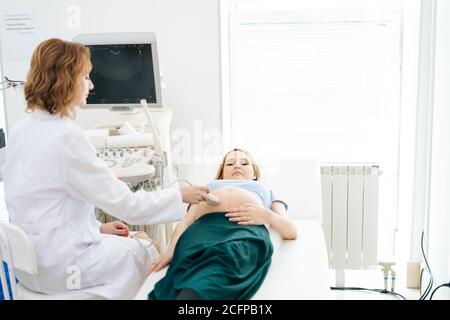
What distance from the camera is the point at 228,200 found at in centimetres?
220

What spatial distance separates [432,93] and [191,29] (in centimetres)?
114

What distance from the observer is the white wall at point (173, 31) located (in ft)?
9.64

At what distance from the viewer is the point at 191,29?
2.94m

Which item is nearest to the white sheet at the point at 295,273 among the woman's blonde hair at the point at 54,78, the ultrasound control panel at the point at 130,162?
the ultrasound control panel at the point at 130,162

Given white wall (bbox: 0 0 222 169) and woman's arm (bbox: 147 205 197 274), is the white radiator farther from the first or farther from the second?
woman's arm (bbox: 147 205 197 274)

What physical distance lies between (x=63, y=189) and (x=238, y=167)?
873 mm

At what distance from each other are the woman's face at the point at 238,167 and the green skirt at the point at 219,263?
42 centimetres

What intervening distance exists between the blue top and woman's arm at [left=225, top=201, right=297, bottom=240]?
0.11 meters

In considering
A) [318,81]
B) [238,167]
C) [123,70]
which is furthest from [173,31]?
[238,167]

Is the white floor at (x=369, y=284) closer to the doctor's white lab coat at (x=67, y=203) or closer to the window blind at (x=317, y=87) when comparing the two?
the window blind at (x=317, y=87)

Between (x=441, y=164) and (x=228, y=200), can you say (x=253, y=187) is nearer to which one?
(x=228, y=200)

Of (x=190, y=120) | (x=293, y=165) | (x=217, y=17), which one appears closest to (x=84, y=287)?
(x=293, y=165)

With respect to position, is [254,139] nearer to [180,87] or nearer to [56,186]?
[180,87]

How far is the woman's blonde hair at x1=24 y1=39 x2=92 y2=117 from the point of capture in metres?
1.76
